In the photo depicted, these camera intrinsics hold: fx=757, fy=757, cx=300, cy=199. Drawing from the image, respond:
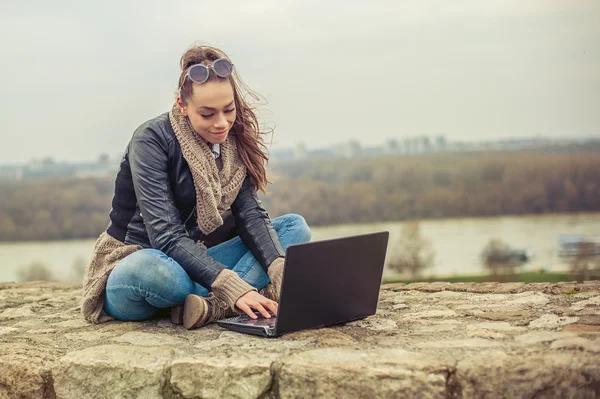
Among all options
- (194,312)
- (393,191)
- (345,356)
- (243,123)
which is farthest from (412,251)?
(345,356)

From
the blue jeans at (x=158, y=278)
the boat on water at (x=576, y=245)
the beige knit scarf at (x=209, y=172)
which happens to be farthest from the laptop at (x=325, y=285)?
the boat on water at (x=576, y=245)

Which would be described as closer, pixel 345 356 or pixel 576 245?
pixel 345 356

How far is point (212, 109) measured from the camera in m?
3.23

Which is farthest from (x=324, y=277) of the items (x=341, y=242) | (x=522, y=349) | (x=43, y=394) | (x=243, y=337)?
(x=43, y=394)

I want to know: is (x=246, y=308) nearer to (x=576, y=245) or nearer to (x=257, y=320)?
(x=257, y=320)

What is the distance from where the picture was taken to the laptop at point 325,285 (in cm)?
283

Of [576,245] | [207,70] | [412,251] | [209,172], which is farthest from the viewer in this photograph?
[412,251]

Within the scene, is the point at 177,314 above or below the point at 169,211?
below

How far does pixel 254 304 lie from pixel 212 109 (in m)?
0.85

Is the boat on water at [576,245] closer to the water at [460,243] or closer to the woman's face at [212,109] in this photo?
the water at [460,243]

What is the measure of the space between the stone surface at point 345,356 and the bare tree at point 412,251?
13916 mm

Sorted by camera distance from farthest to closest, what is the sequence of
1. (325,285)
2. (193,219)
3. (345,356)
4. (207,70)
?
(193,219) < (207,70) < (325,285) < (345,356)

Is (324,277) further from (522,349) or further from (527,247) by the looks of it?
(527,247)

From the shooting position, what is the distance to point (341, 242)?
9.53 ft
